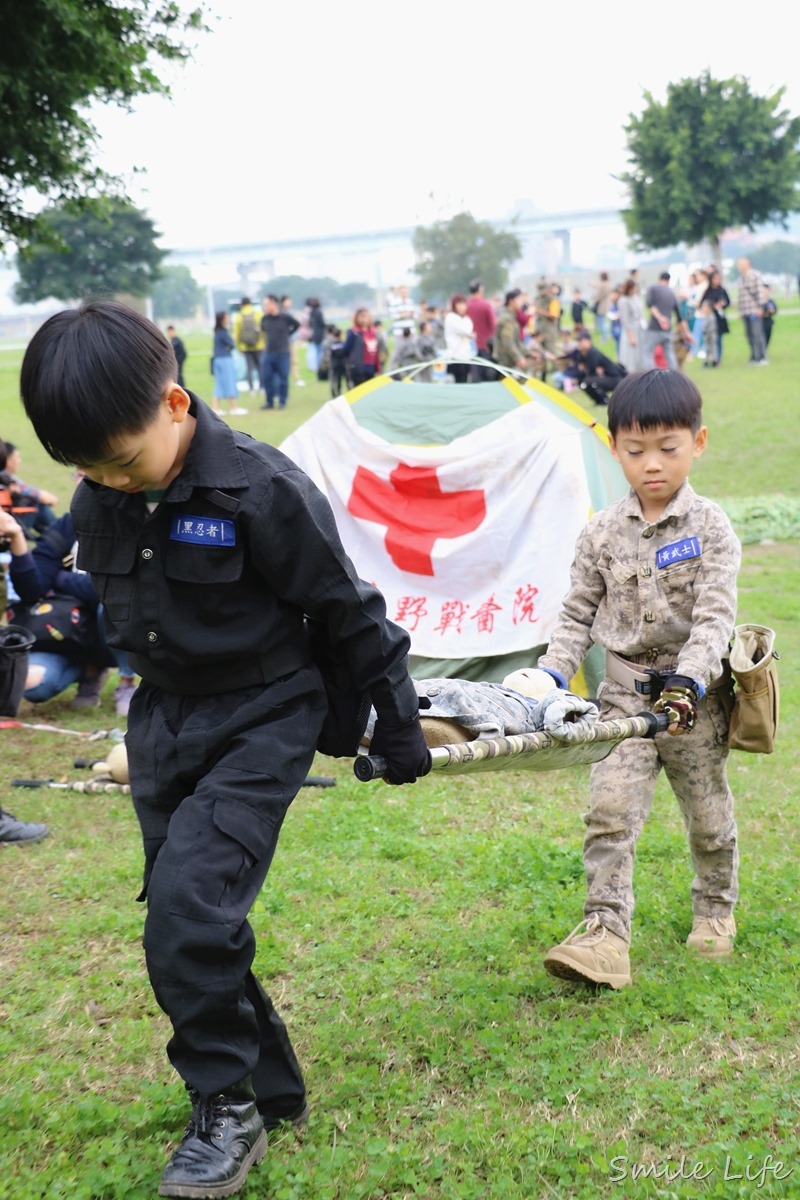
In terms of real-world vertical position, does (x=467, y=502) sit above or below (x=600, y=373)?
above

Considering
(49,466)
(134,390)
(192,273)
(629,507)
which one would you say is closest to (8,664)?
(629,507)

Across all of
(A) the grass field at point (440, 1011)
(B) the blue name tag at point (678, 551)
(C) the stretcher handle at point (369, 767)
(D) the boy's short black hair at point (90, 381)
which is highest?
(D) the boy's short black hair at point (90, 381)

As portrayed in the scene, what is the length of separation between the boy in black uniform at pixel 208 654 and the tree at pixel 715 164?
3448 centimetres

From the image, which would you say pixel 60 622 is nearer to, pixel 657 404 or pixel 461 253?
pixel 657 404

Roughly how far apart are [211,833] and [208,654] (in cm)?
34

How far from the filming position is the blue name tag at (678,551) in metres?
3.42

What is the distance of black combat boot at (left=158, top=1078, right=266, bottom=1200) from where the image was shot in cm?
243

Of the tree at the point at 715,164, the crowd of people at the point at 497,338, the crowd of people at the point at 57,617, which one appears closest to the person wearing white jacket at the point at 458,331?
the crowd of people at the point at 497,338

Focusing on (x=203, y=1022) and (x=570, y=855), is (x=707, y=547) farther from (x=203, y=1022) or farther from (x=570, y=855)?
(x=203, y=1022)

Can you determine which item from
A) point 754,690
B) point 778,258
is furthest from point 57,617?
point 778,258

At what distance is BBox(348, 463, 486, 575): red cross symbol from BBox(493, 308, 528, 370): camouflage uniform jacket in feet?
39.8

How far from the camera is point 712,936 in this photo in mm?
3631

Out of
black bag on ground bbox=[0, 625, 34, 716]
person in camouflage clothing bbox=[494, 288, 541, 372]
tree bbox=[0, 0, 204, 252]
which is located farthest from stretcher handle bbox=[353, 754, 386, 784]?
person in camouflage clothing bbox=[494, 288, 541, 372]

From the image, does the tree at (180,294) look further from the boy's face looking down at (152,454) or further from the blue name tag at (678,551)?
the boy's face looking down at (152,454)
